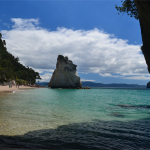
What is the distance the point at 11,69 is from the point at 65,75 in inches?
1255

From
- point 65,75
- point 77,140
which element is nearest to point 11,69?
point 65,75

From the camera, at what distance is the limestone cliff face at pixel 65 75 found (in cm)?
7944

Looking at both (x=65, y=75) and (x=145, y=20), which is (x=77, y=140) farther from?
(x=65, y=75)

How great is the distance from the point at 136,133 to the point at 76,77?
74.5 m

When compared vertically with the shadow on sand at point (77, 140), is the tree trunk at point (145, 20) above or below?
above

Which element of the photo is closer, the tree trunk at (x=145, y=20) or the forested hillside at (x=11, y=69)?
the tree trunk at (x=145, y=20)

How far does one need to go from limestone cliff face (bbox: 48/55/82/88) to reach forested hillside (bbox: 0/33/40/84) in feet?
75.0

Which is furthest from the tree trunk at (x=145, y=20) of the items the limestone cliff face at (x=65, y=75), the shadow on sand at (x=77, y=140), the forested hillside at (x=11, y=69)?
the limestone cliff face at (x=65, y=75)

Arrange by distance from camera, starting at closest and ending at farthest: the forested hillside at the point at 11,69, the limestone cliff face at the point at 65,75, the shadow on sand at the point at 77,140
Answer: the shadow on sand at the point at 77,140 → the forested hillside at the point at 11,69 → the limestone cliff face at the point at 65,75

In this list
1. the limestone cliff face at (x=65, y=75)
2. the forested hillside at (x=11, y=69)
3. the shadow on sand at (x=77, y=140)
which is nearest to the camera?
the shadow on sand at (x=77, y=140)

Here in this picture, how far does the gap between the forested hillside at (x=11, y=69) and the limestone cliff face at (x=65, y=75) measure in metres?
22.9

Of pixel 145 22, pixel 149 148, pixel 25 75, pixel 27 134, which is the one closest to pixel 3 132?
pixel 27 134

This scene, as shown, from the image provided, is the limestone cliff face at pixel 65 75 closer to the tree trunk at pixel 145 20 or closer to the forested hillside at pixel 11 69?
the forested hillside at pixel 11 69

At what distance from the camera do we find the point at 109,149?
429cm
